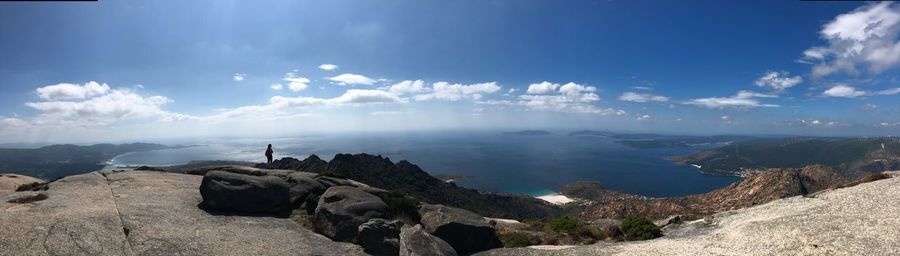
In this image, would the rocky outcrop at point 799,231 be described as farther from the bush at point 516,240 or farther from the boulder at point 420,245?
the boulder at point 420,245

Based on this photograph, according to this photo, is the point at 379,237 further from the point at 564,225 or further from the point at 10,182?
the point at 10,182

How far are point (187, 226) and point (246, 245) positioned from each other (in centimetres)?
381

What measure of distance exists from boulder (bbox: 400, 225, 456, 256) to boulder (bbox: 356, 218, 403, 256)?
0.81 metres

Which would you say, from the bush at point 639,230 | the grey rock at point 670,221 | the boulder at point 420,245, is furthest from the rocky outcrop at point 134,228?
the grey rock at point 670,221

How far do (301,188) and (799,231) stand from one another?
88.2ft

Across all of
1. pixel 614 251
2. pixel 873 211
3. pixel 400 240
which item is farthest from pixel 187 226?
pixel 873 211

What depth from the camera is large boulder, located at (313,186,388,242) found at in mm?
21594

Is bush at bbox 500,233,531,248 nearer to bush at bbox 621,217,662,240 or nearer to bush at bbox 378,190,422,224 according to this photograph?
bush at bbox 621,217,662,240

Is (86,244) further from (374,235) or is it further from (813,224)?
(813,224)

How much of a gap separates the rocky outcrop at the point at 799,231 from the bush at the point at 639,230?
0.69m

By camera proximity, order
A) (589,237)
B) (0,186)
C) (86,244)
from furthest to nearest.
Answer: (0,186) < (589,237) < (86,244)

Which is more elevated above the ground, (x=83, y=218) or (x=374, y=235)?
(x=83, y=218)

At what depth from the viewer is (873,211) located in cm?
1891

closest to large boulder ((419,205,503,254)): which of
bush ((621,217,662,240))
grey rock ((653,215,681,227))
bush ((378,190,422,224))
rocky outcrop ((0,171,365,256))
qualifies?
bush ((378,190,422,224))
